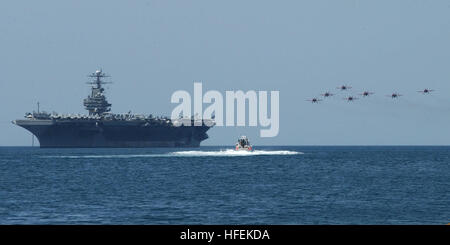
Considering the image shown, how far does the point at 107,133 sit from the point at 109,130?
4.36 feet

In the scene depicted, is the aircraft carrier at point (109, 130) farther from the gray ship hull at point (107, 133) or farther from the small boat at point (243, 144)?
the small boat at point (243, 144)

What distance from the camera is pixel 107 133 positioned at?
620ft

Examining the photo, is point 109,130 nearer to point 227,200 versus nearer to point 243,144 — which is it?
point 243,144

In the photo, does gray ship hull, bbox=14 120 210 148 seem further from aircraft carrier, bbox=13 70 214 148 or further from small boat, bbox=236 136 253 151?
small boat, bbox=236 136 253 151

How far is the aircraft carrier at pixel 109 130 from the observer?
7185 inches

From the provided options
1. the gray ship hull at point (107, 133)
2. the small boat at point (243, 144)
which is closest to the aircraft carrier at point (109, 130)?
the gray ship hull at point (107, 133)

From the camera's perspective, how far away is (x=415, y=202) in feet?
134

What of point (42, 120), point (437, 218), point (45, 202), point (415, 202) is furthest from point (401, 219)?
point (42, 120)

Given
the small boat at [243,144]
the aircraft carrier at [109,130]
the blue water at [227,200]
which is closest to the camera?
the blue water at [227,200]

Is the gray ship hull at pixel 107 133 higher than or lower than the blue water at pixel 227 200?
higher

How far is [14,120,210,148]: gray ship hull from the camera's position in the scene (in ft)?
599

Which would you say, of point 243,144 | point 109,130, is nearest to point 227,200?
Answer: point 243,144

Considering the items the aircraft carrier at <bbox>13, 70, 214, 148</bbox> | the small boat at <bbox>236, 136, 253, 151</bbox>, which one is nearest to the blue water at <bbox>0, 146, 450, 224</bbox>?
the small boat at <bbox>236, 136, 253, 151</bbox>

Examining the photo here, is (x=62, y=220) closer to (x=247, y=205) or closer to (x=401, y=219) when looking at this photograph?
(x=247, y=205)
